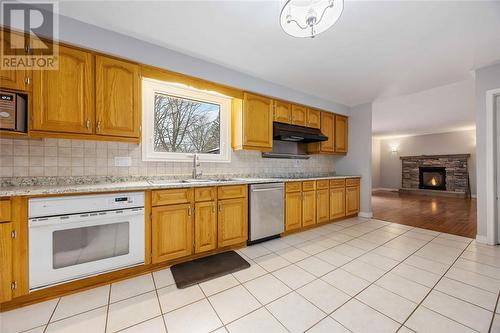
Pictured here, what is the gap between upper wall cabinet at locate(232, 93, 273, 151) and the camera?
305 cm

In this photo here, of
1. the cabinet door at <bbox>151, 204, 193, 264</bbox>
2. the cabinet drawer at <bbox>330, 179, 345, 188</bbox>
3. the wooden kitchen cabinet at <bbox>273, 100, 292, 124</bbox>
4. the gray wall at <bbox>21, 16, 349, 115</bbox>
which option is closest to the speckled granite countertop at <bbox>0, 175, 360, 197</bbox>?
the cabinet door at <bbox>151, 204, 193, 264</bbox>

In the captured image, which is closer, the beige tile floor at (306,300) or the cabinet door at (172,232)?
the beige tile floor at (306,300)

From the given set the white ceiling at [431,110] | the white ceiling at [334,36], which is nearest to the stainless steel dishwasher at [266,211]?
the white ceiling at [334,36]

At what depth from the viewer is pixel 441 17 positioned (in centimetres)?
183

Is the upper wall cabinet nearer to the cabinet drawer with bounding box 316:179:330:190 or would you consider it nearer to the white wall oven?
the cabinet drawer with bounding box 316:179:330:190

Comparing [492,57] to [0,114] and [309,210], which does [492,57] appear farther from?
[0,114]

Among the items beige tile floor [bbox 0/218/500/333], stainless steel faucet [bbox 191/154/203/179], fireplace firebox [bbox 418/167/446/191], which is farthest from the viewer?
fireplace firebox [bbox 418/167/446/191]

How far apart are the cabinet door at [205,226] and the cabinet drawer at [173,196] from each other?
15 centimetres

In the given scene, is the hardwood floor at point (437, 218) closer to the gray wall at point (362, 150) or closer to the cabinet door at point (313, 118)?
the gray wall at point (362, 150)

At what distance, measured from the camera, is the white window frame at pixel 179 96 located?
8.38ft

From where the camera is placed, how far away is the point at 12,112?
1.66 m

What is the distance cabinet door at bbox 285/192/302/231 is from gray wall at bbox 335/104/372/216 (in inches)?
74.6

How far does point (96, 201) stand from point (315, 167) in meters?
3.93

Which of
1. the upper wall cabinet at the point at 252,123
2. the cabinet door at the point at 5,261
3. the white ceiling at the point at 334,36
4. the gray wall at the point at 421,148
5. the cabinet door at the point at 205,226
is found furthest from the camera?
the gray wall at the point at 421,148
